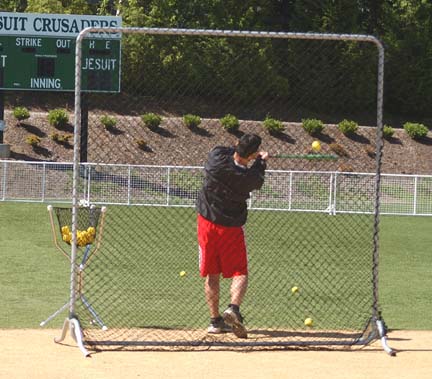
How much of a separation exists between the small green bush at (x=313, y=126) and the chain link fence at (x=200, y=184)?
24 cm

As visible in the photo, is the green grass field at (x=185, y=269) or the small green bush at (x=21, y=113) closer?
the green grass field at (x=185, y=269)

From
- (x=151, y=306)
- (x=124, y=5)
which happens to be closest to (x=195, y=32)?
(x=151, y=306)

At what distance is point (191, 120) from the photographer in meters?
36.4

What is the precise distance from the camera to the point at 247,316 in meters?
11.3

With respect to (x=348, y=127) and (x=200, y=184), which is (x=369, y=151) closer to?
(x=348, y=127)

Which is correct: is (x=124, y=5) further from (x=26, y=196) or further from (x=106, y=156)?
(x=26, y=196)

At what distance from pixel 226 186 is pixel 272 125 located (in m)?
27.8

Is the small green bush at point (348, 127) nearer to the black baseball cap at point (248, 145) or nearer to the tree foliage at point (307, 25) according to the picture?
the tree foliage at point (307, 25)

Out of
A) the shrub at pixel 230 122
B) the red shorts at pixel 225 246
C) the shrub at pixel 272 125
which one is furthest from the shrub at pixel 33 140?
the red shorts at pixel 225 246

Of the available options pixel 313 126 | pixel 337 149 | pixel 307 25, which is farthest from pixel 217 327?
pixel 307 25

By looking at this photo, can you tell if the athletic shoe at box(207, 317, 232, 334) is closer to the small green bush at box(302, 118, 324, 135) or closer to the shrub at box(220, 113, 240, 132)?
the shrub at box(220, 113, 240, 132)

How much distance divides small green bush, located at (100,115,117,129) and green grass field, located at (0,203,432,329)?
1363 centimetres

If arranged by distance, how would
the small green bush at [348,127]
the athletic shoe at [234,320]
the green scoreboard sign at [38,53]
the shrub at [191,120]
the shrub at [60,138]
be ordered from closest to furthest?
the athletic shoe at [234,320] → the green scoreboard sign at [38,53] → the shrub at [60,138] → the shrub at [191,120] → the small green bush at [348,127]

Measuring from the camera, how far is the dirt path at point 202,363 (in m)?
8.00
